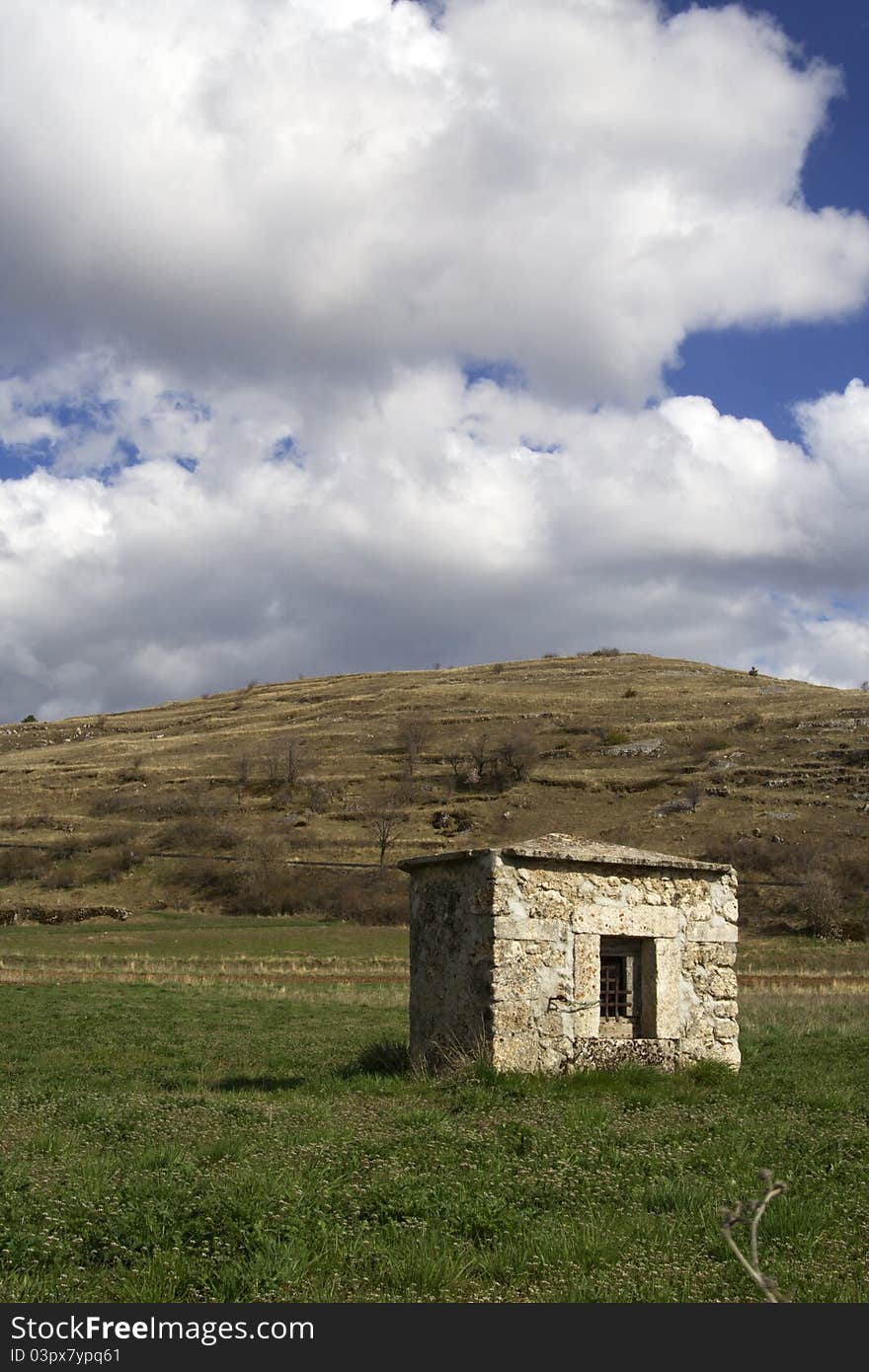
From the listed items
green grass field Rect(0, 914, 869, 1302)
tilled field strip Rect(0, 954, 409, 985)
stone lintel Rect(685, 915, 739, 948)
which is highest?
stone lintel Rect(685, 915, 739, 948)

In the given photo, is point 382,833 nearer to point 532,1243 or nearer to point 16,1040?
point 16,1040

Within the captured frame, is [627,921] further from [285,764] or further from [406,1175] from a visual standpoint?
[285,764]

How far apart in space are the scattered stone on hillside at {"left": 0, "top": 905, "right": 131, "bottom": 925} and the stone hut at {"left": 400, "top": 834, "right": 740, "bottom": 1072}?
39167 mm

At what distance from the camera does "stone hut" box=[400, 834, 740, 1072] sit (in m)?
14.1

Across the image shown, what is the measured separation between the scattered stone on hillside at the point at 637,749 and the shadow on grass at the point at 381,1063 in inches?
2454

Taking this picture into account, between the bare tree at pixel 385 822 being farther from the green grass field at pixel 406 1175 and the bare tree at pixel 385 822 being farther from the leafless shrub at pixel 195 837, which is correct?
the green grass field at pixel 406 1175

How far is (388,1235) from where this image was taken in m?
7.22

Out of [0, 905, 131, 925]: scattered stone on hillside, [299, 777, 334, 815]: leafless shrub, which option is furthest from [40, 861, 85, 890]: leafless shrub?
[299, 777, 334, 815]: leafless shrub

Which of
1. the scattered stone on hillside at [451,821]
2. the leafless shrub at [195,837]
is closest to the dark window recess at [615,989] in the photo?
the scattered stone on hillside at [451,821]

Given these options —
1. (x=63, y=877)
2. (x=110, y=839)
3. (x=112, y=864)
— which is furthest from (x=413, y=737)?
(x=63, y=877)

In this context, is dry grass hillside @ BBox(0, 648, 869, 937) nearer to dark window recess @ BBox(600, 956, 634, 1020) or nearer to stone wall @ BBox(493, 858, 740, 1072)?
stone wall @ BBox(493, 858, 740, 1072)

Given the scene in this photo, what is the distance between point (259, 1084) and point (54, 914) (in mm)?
39543

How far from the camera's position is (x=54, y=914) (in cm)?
5144

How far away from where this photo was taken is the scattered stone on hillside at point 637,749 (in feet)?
256
